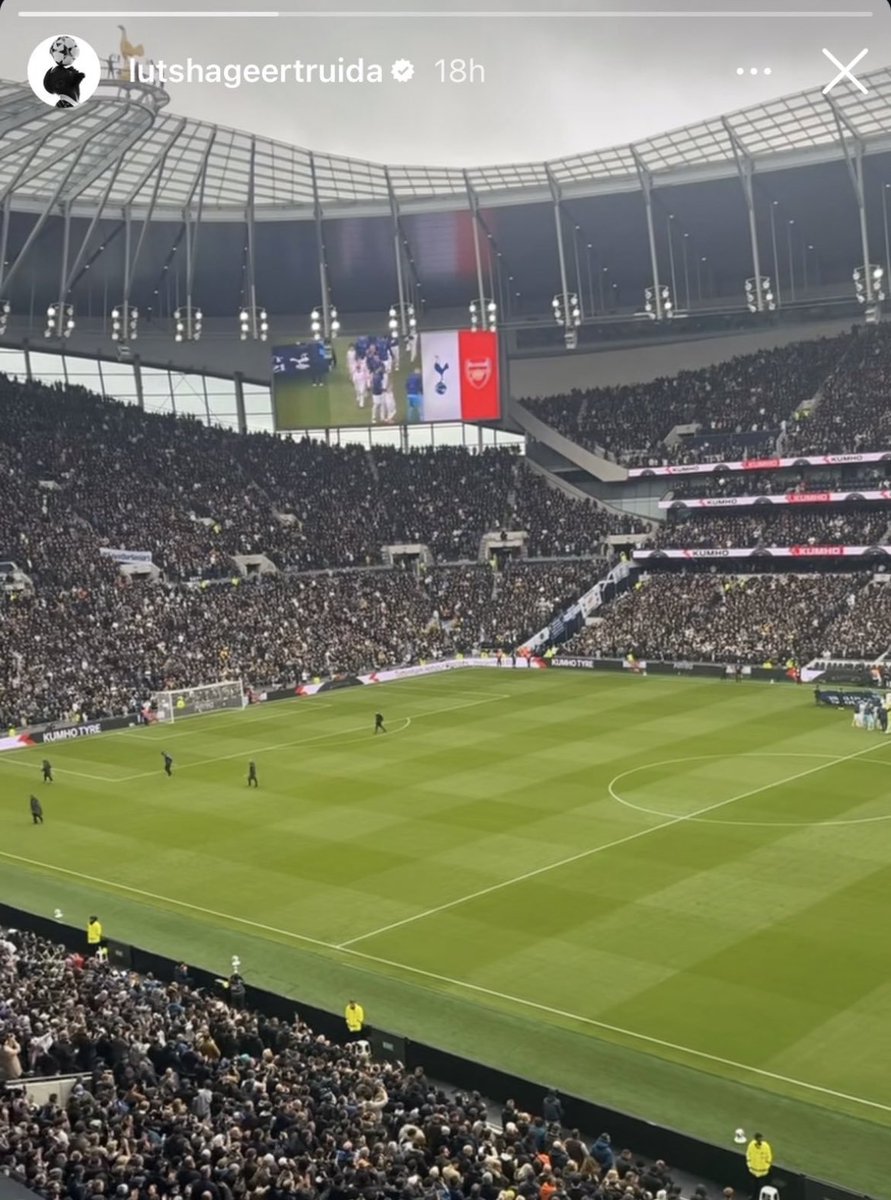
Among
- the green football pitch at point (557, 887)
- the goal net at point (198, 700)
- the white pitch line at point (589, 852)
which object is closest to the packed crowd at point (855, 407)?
the green football pitch at point (557, 887)

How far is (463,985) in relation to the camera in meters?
24.4

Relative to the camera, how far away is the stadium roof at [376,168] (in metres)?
64.1

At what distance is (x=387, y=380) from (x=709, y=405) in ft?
72.6

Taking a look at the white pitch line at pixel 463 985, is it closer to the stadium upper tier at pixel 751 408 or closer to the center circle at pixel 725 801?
the center circle at pixel 725 801

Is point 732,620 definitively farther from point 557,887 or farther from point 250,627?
point 557,887

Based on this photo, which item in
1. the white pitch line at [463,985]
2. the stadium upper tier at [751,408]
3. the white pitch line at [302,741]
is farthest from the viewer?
Result: the stadium upper tier at [751,408]

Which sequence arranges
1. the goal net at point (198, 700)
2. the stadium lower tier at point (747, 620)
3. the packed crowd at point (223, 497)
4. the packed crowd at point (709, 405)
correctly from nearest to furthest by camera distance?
the goal net at point (198, 700) → the stadium lower tier at point (747, 620) → the packed crowd at point (223, 497) → the packed crowd at point (709, 405)

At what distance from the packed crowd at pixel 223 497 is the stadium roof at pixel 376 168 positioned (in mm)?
14555

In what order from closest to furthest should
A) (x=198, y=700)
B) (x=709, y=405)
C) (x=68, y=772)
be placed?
(x=68, y=772)
(x=198, y=700)
(x=709, y=405)

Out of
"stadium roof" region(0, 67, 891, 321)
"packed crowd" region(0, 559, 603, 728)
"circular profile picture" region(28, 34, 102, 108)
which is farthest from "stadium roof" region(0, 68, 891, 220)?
"circular profile picture" region(28, 34, 102, 108)

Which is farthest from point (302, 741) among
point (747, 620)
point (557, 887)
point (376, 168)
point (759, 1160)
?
point (376, 168)

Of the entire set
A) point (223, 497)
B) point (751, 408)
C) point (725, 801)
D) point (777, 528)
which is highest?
point (751, 408)

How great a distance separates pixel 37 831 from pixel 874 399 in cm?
5832

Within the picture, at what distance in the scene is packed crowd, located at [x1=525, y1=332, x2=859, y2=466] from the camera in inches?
3236
